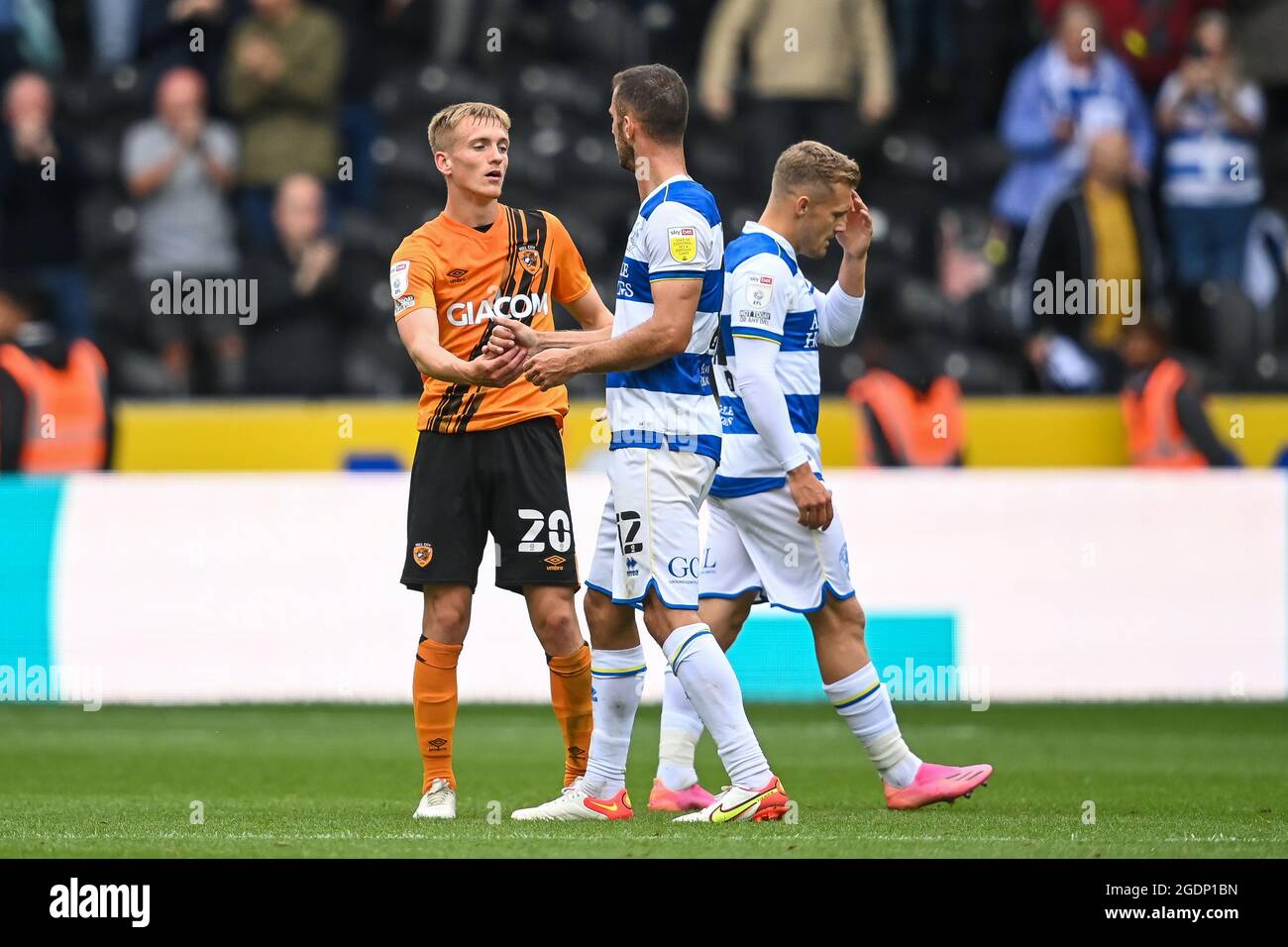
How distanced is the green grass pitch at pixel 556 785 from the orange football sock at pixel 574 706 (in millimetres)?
358

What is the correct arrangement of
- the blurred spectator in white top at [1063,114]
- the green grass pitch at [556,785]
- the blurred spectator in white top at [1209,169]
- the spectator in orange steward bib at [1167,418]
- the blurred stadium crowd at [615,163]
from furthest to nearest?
the blurred spectator in white top at [1209,169] → the blurred spectator in white top at [1063,114] → the blurred stadium crowd at [615,163] → the spectator in orange steward bib at [1167,418] → the green grass pitch at [556,785]

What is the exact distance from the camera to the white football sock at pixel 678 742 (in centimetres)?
797

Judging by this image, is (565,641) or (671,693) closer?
(565,641)

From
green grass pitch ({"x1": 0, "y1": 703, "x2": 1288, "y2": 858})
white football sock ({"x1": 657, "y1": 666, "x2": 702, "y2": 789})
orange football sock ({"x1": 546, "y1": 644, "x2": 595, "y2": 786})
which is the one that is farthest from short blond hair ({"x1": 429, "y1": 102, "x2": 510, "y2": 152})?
green grass pitch ({"x1": 0, "y1": 703, "x2": 1288, "y2": 858})

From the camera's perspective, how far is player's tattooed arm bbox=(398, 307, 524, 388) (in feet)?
23.0

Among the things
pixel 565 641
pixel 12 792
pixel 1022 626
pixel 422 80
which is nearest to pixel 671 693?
pixel 565 641

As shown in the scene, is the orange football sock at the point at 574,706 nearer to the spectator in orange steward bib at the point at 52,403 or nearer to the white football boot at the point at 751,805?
the white football boot at the point at 751,805

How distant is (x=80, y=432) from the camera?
43.3 feet

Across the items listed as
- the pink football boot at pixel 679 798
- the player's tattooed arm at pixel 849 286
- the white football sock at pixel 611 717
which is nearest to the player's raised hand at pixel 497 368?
the white football sock at pixel 611 717

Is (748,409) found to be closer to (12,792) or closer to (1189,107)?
(12,792)

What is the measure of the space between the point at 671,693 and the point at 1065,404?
234 inches

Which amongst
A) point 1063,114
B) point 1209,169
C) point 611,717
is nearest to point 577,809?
point 611,717

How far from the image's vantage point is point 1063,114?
15.2 meters

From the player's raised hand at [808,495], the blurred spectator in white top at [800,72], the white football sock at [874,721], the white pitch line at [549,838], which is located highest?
the blurred spectator in white top at [800,72]
